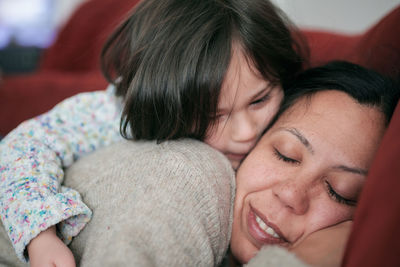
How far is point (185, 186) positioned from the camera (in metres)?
0.63

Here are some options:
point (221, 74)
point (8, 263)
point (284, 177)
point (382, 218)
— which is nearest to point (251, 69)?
point (221, 74)

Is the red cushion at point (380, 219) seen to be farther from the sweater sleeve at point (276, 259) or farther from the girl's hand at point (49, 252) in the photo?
the girl's hand at point (49, 252)

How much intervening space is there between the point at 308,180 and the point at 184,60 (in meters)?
0.41

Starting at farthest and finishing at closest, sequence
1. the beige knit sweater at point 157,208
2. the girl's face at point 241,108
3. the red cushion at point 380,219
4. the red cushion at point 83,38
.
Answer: the red cushion at point 83,38 → the girl's face at point 241,108 → the beige knit sweater at point 157,208 → the red cushion at point 380,219

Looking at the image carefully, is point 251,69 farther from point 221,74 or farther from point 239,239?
point 239,239

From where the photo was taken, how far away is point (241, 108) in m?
0.91

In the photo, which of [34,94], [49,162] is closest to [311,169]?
[49,162]

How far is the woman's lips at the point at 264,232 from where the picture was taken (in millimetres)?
726

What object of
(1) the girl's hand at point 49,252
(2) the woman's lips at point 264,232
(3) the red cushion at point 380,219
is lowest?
(2) the woman's lips at point 264,232

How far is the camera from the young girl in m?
0.83

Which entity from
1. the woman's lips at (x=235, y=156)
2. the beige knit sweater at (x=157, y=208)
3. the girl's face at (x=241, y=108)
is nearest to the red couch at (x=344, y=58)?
the beige knit sweater at (x=157, y=208)

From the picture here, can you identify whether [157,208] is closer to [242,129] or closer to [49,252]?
[49,252]

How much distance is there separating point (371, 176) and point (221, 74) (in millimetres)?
454

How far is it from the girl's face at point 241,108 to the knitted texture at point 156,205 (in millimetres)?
145
